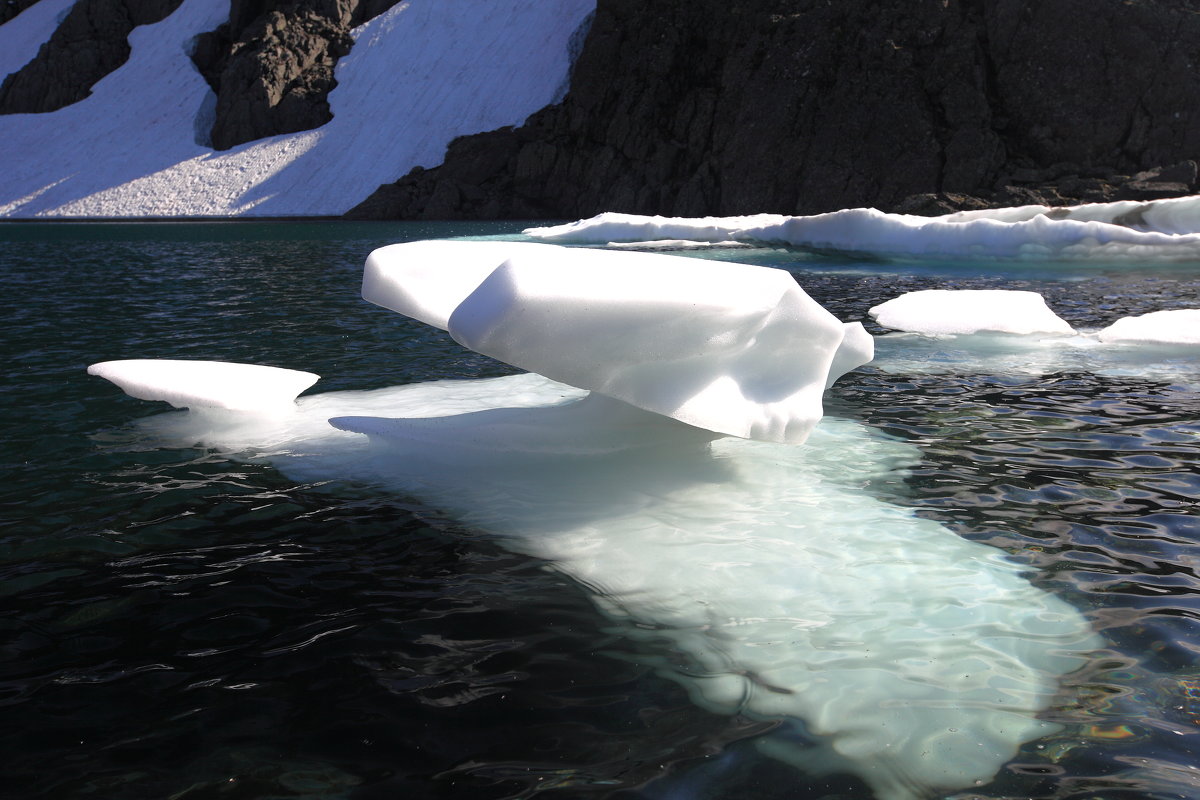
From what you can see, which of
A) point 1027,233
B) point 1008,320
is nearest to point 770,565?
point 1008,320

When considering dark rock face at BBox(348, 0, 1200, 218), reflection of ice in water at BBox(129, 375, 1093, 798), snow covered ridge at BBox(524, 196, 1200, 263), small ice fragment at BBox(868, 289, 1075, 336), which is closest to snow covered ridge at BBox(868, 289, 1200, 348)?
small ice fragment at BBox(868, 289, 1075, 336)

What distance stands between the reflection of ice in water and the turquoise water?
0.13 meters

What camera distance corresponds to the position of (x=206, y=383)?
21.5 feet

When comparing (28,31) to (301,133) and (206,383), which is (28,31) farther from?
(206,383)

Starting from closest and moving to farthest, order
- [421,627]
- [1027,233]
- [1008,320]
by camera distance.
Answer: [421,627] → [1008,320] → [1027,233]

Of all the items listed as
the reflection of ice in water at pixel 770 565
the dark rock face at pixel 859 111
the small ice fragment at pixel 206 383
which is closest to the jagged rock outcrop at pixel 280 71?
the dark rock face at pixel 859 111

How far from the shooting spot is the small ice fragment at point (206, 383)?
6359 millimetres

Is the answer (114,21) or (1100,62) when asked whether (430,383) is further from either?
(114,21)

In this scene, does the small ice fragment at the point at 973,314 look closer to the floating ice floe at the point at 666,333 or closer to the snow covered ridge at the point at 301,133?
the floating ice floe at the point at 666,333

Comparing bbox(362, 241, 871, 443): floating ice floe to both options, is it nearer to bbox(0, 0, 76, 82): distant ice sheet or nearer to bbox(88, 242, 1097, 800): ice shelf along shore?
bbox(88, 242, 1097, 800): ice shelf along shore

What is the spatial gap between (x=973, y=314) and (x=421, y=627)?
877cm

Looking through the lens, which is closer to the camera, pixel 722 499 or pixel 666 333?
pixel 666 333

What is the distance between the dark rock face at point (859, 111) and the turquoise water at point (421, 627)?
27.6m

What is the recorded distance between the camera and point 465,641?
10.5 feet
